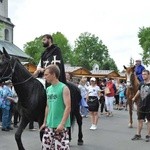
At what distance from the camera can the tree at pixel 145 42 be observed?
71.7 metres

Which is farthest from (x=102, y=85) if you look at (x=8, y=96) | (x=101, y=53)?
(x=101, y=53)

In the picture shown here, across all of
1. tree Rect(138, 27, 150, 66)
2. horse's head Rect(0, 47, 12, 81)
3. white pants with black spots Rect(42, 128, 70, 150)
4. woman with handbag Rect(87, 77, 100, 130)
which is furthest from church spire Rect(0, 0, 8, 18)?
white pants with black spots Rect(42, 128, 70, 150)

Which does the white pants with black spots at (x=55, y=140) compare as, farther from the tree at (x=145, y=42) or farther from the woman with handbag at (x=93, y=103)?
the tree at (x=145, y=42)

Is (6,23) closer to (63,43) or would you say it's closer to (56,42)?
(56,42)

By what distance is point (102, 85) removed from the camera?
82.2 feet

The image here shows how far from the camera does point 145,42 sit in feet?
239

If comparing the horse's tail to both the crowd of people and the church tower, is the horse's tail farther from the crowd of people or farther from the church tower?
the church tower

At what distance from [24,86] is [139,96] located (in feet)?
16.0

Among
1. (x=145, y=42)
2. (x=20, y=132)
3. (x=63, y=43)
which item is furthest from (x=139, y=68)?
(x=63, y=43)

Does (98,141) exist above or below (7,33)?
below

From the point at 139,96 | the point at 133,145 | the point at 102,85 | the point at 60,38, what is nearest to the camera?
the point at 133,145

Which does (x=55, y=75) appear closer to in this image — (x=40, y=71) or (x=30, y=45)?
(x=40, y=71)

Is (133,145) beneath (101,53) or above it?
beneath

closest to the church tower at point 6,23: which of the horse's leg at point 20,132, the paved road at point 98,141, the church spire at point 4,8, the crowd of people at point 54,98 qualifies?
the church spire at point 4,8
